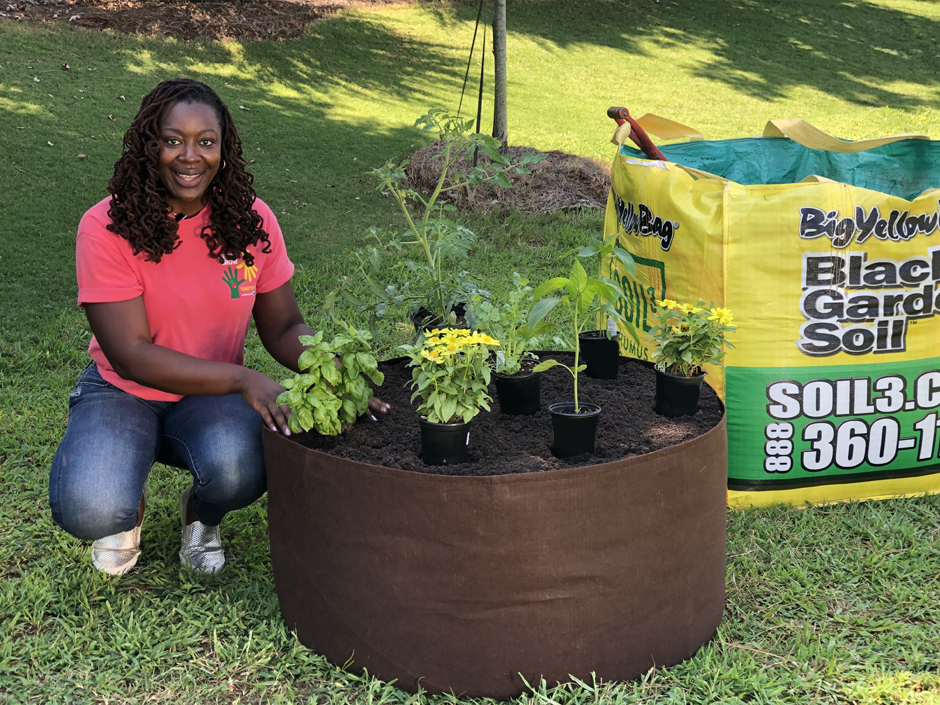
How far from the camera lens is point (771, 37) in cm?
1453

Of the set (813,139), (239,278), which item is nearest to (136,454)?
(239,278)

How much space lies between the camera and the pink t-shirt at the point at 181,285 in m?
2.21

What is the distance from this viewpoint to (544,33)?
13586 millimetres

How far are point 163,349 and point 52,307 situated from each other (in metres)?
2.80

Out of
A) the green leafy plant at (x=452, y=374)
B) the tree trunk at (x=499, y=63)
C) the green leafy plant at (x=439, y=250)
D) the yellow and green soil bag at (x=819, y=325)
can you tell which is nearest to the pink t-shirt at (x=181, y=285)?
the green leafy plant at (x=439, y=250)

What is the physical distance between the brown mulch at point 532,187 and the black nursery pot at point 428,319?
12.0 feet

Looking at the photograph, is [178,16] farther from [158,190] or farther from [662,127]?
[158,190]

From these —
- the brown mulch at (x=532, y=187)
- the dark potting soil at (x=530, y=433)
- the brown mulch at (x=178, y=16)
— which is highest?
the brown mulch at (x=178, y=16)

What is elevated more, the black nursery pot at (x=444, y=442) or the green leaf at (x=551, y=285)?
the green leaf at (x=551, y=285)

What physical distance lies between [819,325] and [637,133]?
88 centimetres

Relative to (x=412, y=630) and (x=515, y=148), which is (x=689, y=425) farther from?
(x=515, y=148)

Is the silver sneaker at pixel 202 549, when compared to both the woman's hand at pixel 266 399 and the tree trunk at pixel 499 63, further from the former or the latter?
the tree trunk at pixel 499 63

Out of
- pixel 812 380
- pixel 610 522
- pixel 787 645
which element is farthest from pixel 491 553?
pixel 812 380

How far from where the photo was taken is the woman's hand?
79.8 inches
